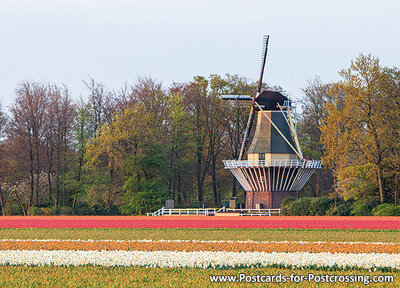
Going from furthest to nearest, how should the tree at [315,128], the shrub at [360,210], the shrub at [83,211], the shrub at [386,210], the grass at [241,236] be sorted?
the tree at [315,128], the shrub at [83,211], the shrub at [360,210], the shrub at [386,210], the grass at [241,236]

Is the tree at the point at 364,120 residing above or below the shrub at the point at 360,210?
above

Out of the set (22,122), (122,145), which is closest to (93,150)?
(122,145)

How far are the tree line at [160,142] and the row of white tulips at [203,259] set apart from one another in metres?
30.3

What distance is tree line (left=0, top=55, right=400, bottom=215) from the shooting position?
4578cm

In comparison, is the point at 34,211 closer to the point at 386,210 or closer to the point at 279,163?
the point at 279,163

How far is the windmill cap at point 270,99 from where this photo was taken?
54188mm

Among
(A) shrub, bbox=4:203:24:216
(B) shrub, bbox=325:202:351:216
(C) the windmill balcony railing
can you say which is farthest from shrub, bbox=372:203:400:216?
(A) shrub, bbox=4:203:24:216

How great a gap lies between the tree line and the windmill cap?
153 inches

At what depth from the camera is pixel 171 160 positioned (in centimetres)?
6338

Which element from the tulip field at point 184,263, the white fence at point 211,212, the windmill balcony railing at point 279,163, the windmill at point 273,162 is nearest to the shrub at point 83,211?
the white fence at point 211,212

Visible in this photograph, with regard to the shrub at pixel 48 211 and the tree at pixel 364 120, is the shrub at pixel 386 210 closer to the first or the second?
the tree at pixel 364 120

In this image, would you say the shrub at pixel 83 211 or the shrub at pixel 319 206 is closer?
the shrub at pixel 319 206

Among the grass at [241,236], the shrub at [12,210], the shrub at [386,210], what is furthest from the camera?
the shrub at [12,210]

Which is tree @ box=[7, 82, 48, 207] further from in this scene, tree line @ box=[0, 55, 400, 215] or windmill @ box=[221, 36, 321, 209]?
windmill @ box=[221, 36, 321, 209]
